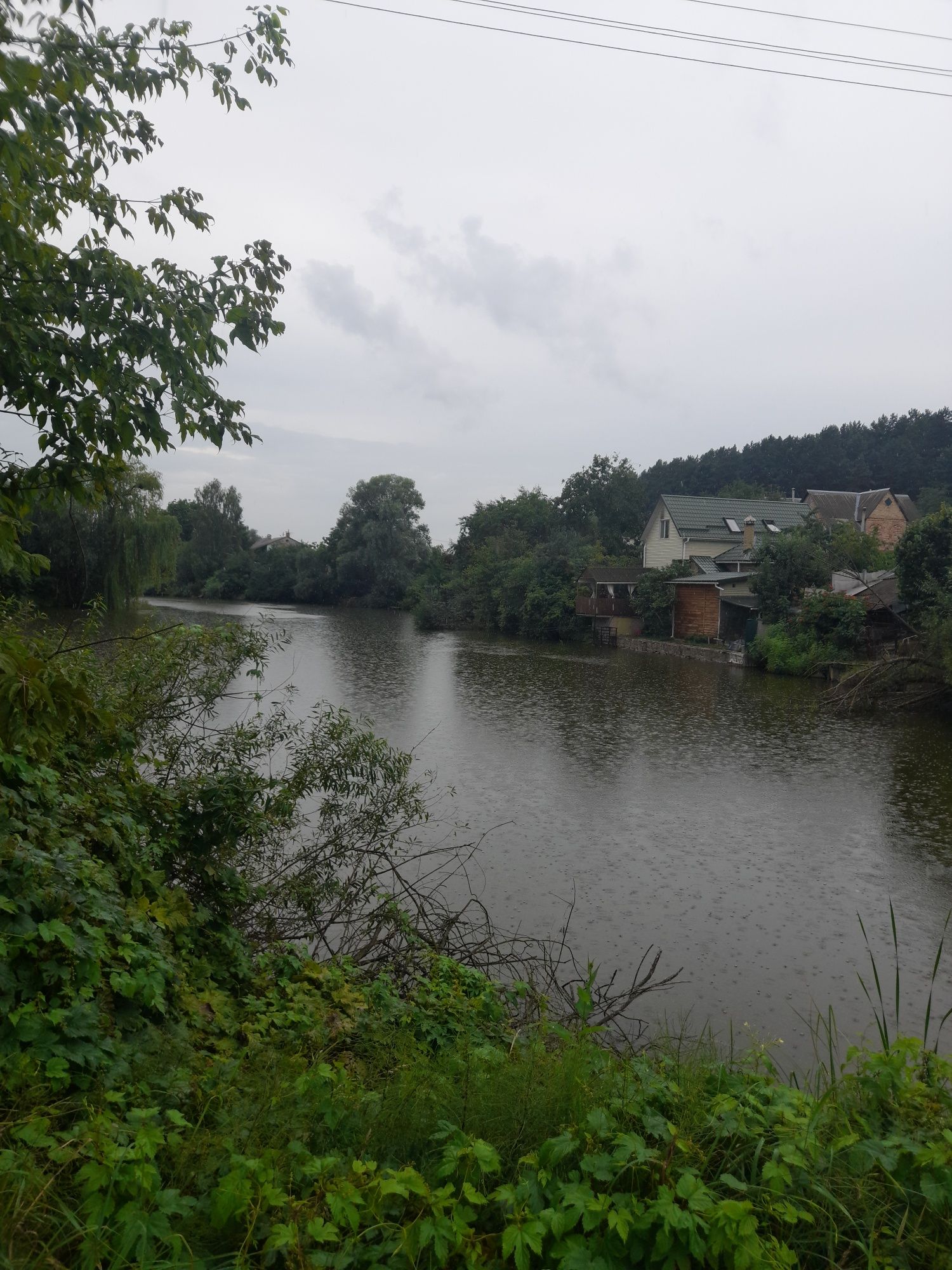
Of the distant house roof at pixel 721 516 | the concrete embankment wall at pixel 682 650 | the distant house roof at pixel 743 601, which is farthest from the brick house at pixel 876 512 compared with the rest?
the distant house roof at pixel 743 601

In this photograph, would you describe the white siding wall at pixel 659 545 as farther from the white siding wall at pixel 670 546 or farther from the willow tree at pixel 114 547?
the willow tree at pixel 114 547

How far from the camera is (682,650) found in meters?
35.5

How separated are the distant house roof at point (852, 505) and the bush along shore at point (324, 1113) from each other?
58450 mm

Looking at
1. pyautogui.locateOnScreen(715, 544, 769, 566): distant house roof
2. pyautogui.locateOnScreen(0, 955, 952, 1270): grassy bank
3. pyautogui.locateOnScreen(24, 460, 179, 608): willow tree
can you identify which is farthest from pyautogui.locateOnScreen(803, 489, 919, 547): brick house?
pyautogui.locateOnScreen(0, 955, 952, 1270): grassy bank

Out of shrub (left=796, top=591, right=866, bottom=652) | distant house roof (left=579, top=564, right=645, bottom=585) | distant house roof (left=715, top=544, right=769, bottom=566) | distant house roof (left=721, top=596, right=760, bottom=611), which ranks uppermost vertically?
distant house roof (left=715, top=544, right=769, bottom=566)

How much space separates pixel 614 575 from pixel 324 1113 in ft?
139

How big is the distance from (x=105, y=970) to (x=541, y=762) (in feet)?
40.7

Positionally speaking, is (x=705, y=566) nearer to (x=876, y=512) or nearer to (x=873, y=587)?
(x=873, y=587)

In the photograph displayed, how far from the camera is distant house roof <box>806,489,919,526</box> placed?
59375 millimetres

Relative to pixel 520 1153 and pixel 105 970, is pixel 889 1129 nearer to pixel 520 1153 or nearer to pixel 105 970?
pixel 520 1153

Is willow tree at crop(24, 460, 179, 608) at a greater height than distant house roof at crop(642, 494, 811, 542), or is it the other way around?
distant house roof at crop(642, 494, 811, 542)

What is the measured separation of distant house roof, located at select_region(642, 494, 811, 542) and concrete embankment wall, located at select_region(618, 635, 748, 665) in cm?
735

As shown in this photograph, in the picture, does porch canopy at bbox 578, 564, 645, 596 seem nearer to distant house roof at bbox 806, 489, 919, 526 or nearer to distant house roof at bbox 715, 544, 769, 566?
distant house roof at bbox 715, 544, 769, 566

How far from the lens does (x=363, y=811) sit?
26.3 feet
